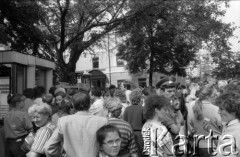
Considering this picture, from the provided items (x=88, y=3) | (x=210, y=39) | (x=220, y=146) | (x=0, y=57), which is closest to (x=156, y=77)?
(x=210, y=39)

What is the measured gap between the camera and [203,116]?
17.0ft

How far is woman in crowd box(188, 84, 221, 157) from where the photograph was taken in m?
5.02

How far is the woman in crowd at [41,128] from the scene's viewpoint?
12.6ft

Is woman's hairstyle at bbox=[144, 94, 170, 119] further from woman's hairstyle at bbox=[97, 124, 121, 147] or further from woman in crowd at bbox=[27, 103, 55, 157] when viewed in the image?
woman in crowd at bbox=[27, 103, 55, 157]

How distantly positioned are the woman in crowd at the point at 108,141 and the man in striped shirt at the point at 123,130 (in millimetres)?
455

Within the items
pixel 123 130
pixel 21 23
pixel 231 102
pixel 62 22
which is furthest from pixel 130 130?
pixel 62 22

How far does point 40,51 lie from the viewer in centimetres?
1983

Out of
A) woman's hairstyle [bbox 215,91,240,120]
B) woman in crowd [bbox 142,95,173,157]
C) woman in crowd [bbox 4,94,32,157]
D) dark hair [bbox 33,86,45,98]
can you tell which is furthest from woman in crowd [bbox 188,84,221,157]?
dark hair [bbox 33,86,45,98]

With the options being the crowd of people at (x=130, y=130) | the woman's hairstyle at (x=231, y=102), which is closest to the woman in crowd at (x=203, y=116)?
the crowd of people at (x=130, y=130)

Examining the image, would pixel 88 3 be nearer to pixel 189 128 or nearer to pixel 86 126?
pixel 189 128

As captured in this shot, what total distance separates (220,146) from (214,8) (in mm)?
17973

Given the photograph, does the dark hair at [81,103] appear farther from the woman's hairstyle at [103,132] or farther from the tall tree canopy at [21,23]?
the tall tree canopy at [21,23]

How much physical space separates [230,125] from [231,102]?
0.30 meters

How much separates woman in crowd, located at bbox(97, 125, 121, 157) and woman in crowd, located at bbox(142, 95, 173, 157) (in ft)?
1.79
